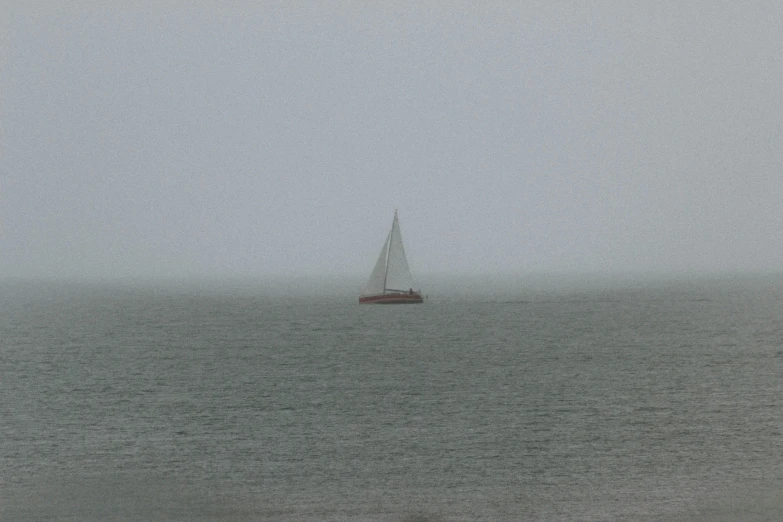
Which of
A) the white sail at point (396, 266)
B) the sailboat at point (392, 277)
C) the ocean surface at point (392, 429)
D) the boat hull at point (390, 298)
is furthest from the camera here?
the boat hull at point (390, 298)

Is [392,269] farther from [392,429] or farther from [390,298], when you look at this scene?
[392,429]

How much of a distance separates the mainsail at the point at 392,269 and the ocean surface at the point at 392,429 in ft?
118

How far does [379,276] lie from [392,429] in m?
95.4

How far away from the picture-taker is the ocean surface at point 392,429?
125 feet

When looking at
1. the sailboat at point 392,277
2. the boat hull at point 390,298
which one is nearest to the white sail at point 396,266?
the sailboat at point 392,277

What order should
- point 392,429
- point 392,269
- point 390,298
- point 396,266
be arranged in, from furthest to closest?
point 390,298
point 392,269
point 396,266
point 392,429

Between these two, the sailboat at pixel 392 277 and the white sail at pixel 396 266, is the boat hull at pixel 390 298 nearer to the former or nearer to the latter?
the sailboat at pixel 392 277

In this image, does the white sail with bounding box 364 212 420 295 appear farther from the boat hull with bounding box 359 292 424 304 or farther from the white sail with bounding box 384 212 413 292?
the boat hull with bounding box 359 292 424 304

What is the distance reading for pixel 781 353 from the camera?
95125 millimetres

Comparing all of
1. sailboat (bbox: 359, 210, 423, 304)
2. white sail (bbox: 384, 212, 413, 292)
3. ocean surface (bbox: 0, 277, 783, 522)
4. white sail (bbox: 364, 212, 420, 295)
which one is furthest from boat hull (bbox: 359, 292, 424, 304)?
ocean surface (bbox: 0, 277, 783, 522)

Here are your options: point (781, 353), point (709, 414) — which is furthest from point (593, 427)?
point (781, 353)

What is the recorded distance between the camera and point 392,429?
52.3 metres

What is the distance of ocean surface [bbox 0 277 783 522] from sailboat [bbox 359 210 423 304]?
3607 centimetres

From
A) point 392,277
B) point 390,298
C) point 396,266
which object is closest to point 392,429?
point 396,266
